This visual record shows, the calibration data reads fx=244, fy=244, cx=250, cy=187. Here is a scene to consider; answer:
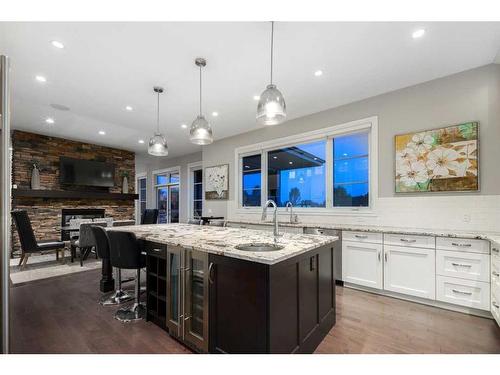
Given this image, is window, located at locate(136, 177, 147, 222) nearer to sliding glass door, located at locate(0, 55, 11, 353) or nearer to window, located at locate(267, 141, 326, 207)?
window, located at locate(267, 141, 326, 207)

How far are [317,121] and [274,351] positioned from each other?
12.3ft

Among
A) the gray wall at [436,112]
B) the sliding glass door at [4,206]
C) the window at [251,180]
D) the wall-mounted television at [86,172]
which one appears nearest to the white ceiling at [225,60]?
the gray wall at [436,112]

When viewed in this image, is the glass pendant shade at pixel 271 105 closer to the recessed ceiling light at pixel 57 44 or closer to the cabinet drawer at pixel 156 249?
the cabinet drawer at pixel 156 249

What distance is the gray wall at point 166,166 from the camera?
788cm

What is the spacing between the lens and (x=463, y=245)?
103 inches

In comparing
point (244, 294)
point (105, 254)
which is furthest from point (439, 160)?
point (105, 254)

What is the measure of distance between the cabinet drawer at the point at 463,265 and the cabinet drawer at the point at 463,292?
6 centimetres

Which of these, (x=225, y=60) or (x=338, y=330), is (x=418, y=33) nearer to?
(x=225, y=60)

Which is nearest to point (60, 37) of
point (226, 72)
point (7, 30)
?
point (7, 30)

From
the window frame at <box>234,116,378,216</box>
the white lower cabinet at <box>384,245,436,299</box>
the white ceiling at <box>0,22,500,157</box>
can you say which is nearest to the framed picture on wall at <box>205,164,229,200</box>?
the window frame at <box>234,116,378,216</box>

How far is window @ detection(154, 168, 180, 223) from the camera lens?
8.45 meters

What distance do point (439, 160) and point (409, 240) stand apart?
1089 mm

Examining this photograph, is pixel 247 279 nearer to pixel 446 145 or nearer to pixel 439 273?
pixel 439 273

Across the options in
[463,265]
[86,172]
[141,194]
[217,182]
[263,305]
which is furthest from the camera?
[141,194]
